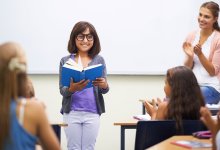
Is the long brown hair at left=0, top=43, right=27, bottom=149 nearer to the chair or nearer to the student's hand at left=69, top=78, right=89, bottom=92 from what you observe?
the chair

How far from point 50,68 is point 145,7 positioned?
1351 mm

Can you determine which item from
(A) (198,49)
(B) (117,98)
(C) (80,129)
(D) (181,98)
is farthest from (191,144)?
(B) (117,98)

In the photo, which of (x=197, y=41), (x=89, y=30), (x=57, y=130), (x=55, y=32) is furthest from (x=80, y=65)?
(x=55, y=32)

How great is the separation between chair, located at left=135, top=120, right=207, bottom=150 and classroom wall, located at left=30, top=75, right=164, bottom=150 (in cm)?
254

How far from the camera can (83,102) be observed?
4477 millimetres

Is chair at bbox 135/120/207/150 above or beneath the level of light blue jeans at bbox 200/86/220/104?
beneath

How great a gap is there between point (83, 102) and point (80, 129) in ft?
0.77

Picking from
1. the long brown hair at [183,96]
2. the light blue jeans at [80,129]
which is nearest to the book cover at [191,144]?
the long brown hair at [183,96]

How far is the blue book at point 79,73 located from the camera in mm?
4211

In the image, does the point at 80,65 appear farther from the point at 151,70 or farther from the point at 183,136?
the point at 151,70

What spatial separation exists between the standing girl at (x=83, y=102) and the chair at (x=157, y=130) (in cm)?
85

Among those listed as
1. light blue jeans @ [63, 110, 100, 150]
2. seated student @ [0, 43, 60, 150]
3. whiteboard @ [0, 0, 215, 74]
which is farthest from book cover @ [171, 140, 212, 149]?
whiteboard @ [0, 0, 215, 74]

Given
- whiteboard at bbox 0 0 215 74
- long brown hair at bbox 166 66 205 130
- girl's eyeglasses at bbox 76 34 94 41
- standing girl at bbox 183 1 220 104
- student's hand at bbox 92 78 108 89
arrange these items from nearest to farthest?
long brown hair at bbox 166 66 205 130, student's hand at bbox 92 78 108 89, girl's eyeglasses at bbox 76 34 94 41, standing girl at bbox 183 1 220 104, whiteboard at bbox 0 0 215 74

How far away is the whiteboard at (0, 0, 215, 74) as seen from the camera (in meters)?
6.04
